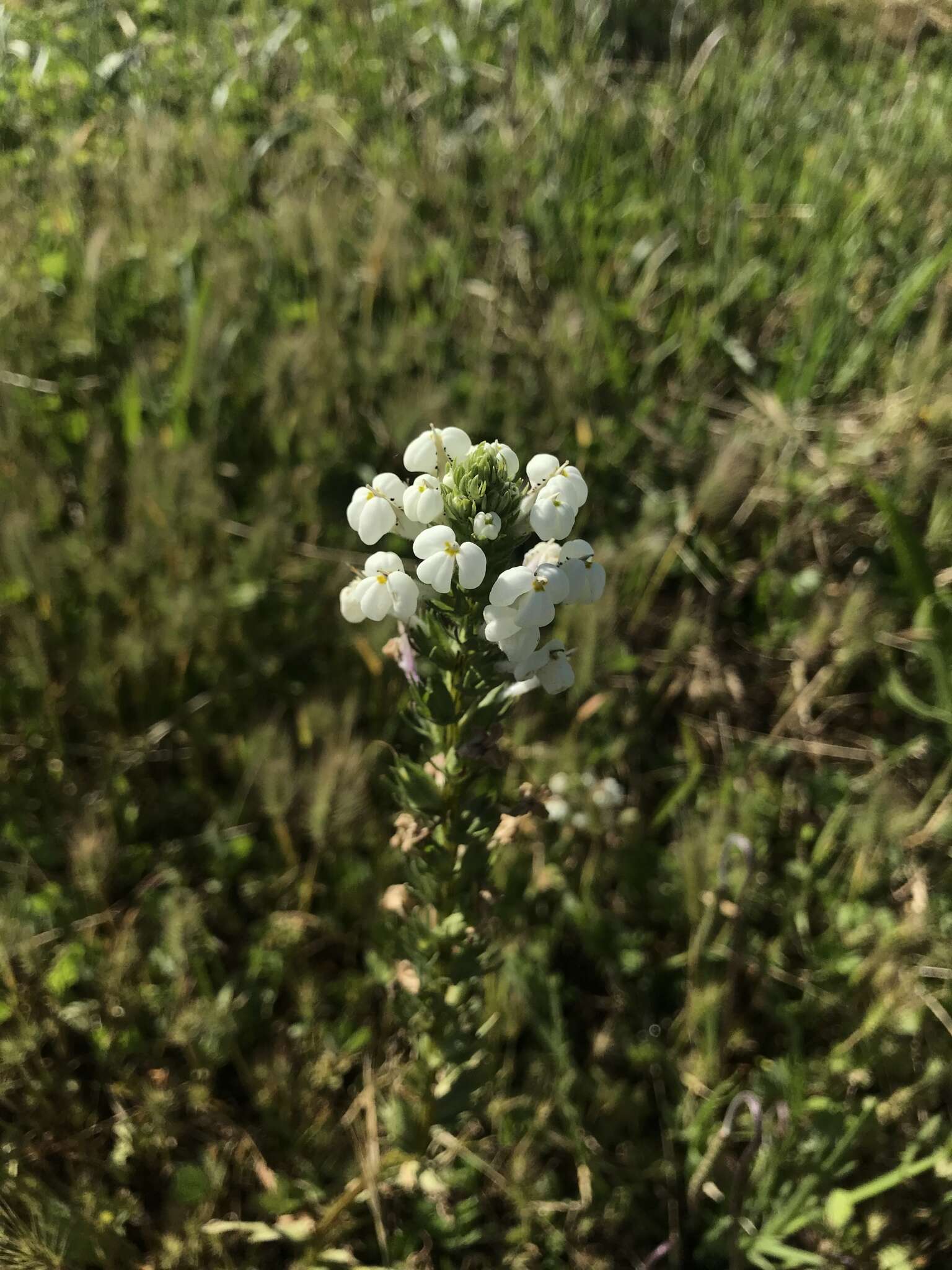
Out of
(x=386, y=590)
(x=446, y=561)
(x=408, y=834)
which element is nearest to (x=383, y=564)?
(x=386, y=590)

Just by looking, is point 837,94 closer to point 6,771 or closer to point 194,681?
point 194,681

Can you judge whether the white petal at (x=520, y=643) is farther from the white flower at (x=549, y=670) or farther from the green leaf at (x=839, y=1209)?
the green leaf at (x=839, y=1209)

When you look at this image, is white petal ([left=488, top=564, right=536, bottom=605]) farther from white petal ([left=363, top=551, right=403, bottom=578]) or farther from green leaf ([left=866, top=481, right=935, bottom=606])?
green leaf ([left=866, top=481, right=935, bottom=606])

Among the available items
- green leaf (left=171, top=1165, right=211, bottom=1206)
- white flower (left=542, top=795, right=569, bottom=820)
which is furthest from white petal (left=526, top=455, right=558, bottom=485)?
green leaf (left=171, top=1165, right=211, bottom=1206)

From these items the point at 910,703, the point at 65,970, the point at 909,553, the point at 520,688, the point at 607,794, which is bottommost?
the point at 65,970

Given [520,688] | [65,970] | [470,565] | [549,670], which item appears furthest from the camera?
[65,970]

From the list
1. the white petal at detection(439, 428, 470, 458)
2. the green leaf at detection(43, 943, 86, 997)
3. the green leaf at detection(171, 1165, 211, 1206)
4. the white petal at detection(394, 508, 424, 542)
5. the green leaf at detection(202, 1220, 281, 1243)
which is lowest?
the green leaf at detection(202, 1220, 281, 1243)

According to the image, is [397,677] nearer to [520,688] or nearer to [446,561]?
[520,688]

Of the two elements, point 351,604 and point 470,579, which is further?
point 351,604

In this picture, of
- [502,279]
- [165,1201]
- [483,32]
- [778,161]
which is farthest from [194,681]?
[483,32]
